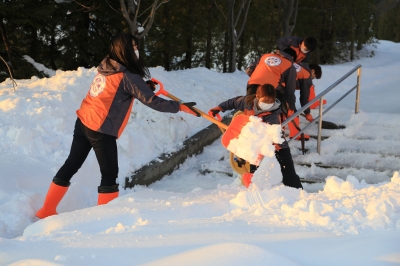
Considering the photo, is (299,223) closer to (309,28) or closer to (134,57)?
(134,57)

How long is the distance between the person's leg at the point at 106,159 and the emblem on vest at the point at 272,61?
2.41m

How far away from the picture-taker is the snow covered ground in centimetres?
258

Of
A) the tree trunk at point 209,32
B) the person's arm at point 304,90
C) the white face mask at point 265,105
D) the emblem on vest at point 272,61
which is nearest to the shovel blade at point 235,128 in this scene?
the white face mask at point 265,105

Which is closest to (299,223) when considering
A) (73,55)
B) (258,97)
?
(258,97)

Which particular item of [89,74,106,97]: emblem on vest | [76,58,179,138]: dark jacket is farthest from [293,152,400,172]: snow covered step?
[89,74,106,97]: emblem on vest

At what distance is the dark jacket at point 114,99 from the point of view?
3.74 meters

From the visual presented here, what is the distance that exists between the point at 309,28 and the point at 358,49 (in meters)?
3.34

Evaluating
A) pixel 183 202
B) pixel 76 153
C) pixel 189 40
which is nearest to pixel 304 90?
pixel 183 202

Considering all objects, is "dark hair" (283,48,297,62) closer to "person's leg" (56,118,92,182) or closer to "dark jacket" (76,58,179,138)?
"dark jacket" (76,58,179,138)

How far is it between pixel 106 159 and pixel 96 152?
102 mm

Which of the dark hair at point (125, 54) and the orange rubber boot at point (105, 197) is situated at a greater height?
the dark hair at point (125, 54)

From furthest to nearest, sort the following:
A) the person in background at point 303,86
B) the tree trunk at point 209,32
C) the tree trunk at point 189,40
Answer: the tree trunk at point 209,32 → the tree trunk at point 189,40 → the person in background at point 303,86

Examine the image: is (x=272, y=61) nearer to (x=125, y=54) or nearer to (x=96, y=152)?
(x=125, y=54)

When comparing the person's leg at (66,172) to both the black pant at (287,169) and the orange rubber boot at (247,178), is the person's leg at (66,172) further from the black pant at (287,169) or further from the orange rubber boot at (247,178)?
the black pant at (287,169)
